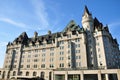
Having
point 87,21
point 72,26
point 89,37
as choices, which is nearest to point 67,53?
point 89,37

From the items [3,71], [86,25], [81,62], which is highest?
[86,25]

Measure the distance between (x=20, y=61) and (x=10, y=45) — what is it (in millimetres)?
15111

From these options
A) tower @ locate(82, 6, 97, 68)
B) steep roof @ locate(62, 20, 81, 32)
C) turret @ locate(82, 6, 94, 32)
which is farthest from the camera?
steep roof @ locate(62, 20, 81, 32)

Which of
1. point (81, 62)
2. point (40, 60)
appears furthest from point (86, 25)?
point (40, 60)

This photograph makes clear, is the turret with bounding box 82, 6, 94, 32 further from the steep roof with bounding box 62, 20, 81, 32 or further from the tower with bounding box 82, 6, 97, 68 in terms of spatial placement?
the steep roof with bounding box 62, 20, 81, 32

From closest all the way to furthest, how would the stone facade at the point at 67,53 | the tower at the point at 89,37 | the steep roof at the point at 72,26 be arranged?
the stone facade at the point at 67,53 < the tower at the point at 89,37 < the steep roof at the point at 72,26

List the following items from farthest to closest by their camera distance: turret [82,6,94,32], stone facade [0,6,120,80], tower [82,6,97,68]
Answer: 1. turret [82,6,94,32]
2. tower [82,6,97,68]
3. stone facade [0,6,120,80]

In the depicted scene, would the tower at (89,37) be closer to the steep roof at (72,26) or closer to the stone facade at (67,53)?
the stone facade at (67,53)

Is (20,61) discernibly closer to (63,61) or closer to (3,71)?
(3,71)

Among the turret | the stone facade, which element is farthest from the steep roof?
the turret

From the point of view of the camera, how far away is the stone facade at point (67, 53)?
51.8 m

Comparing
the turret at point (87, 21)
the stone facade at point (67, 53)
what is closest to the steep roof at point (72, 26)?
the stone facade at point (67, 53)

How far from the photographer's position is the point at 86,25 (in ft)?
195

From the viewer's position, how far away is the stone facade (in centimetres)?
5175
